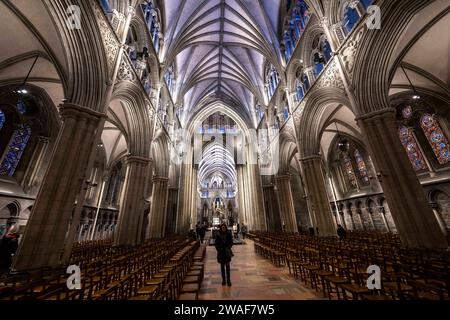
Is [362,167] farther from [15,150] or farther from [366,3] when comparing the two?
[15,150]

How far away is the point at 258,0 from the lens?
14297 mm

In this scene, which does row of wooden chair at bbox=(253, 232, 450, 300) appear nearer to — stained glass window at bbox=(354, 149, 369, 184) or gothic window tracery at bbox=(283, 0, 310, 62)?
gothic window tracery at bbox=(283, 0, 310, 62)

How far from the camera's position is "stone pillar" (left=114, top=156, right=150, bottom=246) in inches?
332

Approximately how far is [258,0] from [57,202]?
736 inches

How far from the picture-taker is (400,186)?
576 cm

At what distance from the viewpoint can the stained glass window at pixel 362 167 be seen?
1597cm

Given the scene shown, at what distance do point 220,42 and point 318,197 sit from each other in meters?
18.1

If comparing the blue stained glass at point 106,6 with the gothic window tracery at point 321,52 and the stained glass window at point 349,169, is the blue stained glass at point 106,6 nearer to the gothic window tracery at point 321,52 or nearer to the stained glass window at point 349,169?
the gothic window tracery at point 321,52

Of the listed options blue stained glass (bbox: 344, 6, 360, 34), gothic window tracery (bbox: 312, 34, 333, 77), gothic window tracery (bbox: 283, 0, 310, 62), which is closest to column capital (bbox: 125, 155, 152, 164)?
→ gothic window tracery (bbox: 312, 34, 333, 77)

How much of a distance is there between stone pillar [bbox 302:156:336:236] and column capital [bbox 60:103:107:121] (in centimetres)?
1122

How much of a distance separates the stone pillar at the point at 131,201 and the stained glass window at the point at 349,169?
61.5 feet

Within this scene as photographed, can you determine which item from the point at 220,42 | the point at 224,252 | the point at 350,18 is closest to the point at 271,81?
the point at 220,42

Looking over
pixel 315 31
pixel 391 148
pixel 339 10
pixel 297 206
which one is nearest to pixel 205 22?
pixel 315 31

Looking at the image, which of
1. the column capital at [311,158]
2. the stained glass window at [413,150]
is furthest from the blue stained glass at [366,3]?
the stained glass window at [413,150]
